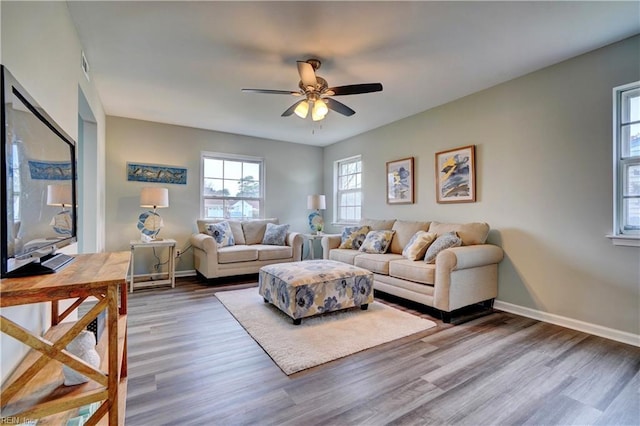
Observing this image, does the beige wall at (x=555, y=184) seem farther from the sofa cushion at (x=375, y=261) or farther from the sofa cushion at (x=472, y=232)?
the sofa cushion at (x=375, y=261)

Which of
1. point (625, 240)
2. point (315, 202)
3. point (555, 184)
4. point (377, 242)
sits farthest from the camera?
point (315, 202)

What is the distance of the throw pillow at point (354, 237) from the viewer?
4.40 metres

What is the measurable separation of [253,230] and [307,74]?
10.3ft

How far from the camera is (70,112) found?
2.21 metres

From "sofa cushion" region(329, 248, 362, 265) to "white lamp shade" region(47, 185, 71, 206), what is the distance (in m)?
3.07

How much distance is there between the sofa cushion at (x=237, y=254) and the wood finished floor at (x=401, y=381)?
155cm

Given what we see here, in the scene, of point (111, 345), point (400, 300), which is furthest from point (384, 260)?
point (111, 345)

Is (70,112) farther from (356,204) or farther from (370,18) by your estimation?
(356,204)

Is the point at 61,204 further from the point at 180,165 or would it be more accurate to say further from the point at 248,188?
the point at 248,188

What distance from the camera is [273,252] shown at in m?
4.65

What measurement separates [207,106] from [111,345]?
139 inches

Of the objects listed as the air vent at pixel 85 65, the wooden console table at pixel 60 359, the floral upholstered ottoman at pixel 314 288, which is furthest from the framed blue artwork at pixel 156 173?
the wooden console table at pixel 60 359

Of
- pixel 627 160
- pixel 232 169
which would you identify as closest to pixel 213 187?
pixel 232 169

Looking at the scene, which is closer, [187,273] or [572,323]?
[572,323]
